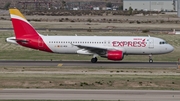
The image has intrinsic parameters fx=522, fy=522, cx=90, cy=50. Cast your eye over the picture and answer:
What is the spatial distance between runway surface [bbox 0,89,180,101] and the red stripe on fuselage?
22.6 m

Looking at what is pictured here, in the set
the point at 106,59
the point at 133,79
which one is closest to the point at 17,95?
the point at 133,79

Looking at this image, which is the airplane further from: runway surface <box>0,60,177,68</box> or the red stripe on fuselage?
runway surface <box>0,60,177,68</box>

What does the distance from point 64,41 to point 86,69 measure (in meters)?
8.98

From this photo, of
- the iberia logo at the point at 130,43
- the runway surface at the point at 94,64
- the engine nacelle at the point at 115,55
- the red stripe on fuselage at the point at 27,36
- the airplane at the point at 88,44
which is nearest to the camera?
the runway surface at the point at 94,64

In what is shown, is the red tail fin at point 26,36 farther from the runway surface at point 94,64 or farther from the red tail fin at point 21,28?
the runway surface at point 94,64

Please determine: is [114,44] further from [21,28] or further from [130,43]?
[21,28]

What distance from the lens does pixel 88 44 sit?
59531mm

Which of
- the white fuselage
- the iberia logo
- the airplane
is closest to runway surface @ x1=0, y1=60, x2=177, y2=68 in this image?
the airplane

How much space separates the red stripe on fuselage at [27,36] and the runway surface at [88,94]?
22598 mm

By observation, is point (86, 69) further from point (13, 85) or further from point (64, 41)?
point (13, 85)

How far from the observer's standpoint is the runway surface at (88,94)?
111 ft

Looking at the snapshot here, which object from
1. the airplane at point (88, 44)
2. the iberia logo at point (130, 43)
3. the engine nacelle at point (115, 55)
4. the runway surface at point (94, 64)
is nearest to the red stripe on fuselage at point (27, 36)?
the airplane at point (88, 44)

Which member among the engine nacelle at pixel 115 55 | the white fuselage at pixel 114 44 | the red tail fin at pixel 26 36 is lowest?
the engine nacelle at pixel 115 55

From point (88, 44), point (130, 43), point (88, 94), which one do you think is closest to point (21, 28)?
point (88, 44)
